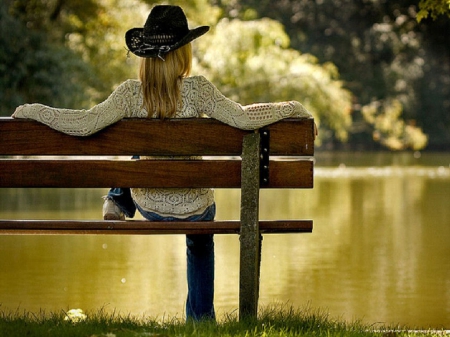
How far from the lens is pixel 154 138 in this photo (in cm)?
462

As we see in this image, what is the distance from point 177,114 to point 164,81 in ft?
0.51

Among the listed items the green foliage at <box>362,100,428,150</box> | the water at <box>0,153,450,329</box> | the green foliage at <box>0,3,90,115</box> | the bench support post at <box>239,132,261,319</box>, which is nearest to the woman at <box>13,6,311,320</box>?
the bench support post at <box>239,132,261,319</box>

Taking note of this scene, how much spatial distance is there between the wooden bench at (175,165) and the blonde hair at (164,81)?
0.10 metres

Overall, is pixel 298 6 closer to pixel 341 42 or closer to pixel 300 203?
pixel 341 42

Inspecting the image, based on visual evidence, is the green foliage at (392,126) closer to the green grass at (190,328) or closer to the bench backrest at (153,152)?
the bench backrest at (153,152)

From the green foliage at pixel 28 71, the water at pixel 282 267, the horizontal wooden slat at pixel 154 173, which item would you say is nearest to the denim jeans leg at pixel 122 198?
the horizontal wooden slat at pixel 154 173

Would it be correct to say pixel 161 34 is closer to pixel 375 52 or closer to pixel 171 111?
pixel 171 111

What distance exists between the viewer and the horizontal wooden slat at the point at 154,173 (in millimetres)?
4645

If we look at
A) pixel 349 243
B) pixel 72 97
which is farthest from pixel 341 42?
pixel 349 243

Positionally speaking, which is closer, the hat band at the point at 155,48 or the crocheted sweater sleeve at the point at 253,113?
the crocheted sweater sleeve at the point at 253,113

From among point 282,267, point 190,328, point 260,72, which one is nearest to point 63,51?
point 260,72

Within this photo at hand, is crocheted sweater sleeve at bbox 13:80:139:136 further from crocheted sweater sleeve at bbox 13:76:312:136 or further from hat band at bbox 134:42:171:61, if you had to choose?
hat band at bbox 134:42:171:61

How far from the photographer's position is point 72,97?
74.8ft

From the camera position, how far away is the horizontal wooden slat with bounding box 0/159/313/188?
4.64m
